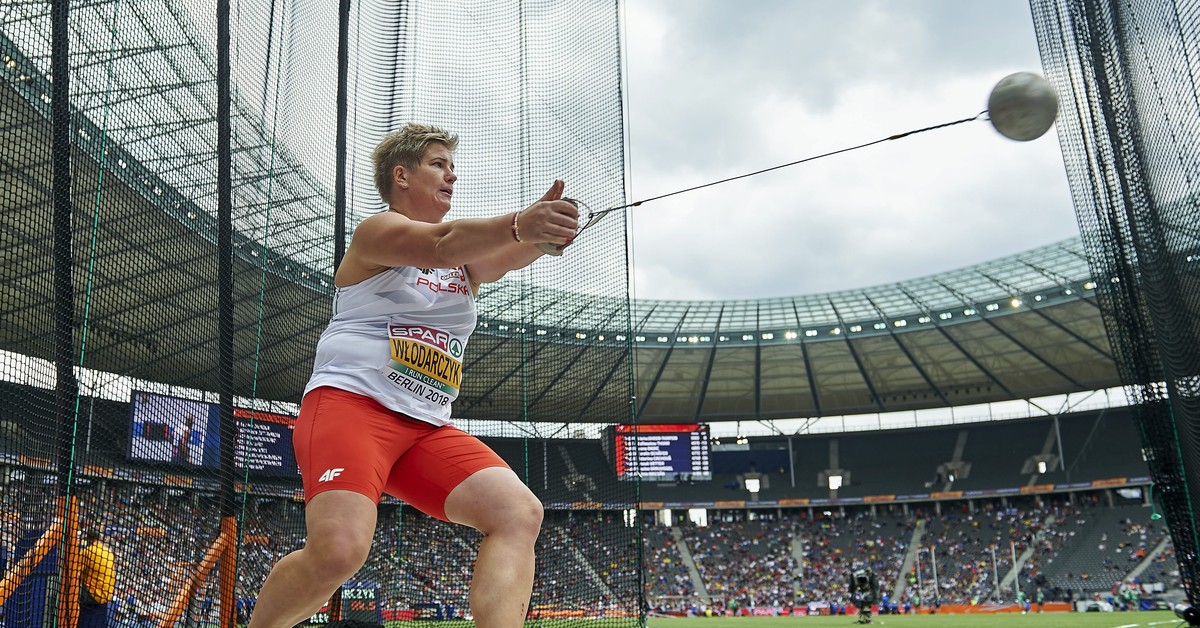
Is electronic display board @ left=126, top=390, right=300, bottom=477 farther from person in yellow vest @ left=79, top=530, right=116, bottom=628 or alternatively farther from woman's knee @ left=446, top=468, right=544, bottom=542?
woman's knee @ left=446, top=468, right=544, bottom=542

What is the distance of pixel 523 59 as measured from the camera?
8227 mm

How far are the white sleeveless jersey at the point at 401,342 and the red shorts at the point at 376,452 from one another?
0.13 ft

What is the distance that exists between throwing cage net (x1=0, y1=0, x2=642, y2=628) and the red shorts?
1.85 meters

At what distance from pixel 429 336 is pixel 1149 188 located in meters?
6.76

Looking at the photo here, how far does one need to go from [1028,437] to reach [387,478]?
137 ft

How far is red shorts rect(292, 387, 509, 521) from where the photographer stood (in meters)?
2.31

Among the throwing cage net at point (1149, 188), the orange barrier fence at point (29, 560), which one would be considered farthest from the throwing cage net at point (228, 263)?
the throwing cage net at point (1149, 188)

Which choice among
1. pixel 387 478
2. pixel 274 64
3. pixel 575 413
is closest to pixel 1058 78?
pixel 575 413

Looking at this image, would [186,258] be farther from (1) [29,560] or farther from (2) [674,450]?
(2) [674,450]

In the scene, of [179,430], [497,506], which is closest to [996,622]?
[179,430]

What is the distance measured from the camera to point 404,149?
278cm

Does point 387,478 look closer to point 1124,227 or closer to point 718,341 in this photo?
point 1124,227

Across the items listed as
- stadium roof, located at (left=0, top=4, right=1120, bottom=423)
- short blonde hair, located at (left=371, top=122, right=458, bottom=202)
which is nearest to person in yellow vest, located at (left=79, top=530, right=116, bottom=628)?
stadium roof, located at (left=0, top=4, right=1120, bottom=423)

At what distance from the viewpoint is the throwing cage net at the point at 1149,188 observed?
6.52m
